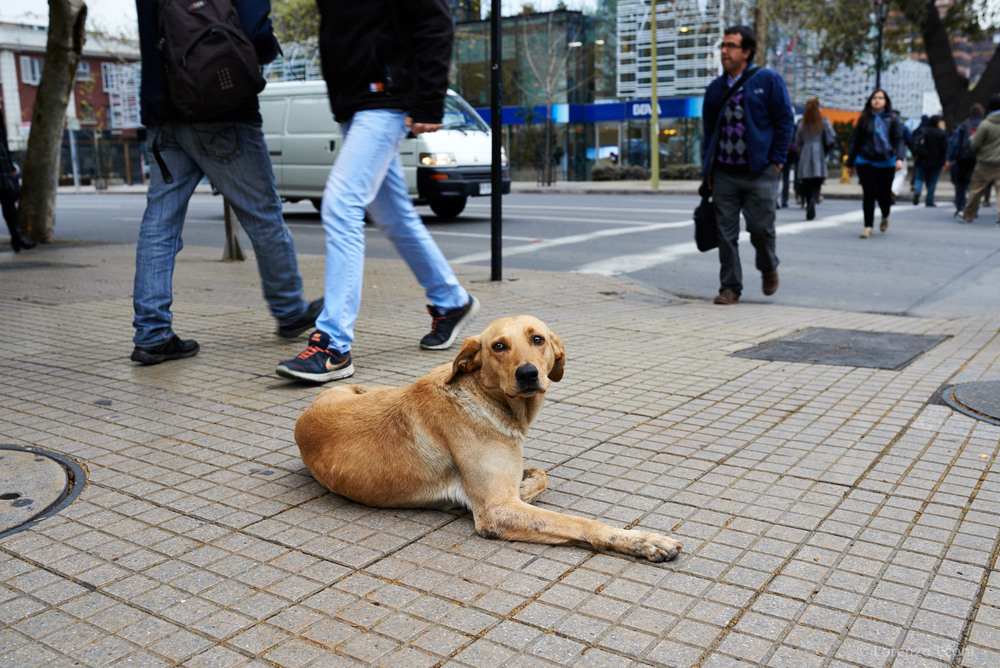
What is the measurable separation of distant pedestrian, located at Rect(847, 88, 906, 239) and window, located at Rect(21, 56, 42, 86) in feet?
183

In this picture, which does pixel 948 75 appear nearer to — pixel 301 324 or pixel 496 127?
pixel 496 127

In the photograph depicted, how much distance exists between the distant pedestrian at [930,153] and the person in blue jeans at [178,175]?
16792mm

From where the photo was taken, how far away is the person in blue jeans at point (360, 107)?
464 cm

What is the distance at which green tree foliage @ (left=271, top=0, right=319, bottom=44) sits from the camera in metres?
37.0

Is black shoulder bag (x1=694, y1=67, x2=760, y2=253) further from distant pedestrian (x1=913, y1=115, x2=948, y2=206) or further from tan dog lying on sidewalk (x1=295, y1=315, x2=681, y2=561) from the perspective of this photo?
distant pedestrian (x1=913, y1=115, x2=948, y2=206)

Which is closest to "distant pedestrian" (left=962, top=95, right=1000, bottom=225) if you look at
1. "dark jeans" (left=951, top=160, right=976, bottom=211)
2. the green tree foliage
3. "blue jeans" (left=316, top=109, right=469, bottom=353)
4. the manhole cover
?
"dark jeans" (left=951, top=160, right=976, bottom=211)

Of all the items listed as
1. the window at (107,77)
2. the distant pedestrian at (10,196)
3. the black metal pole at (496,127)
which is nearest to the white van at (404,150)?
the distant pedestrian at (10,196)

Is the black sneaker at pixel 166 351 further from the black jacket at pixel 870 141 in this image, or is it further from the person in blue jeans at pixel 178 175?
the black jacket at pixel 870 141

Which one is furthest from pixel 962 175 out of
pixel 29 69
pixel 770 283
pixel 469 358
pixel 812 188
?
pixel 29 69

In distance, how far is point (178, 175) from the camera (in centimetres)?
520

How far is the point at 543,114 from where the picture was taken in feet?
132

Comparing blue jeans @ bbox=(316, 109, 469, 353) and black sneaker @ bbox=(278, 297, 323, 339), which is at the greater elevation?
blue jeans @ bbox=(316, 109, 469, 353)

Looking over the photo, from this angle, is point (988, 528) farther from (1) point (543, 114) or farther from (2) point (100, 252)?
(1) point (543, 114)

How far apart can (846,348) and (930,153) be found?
14881mm
